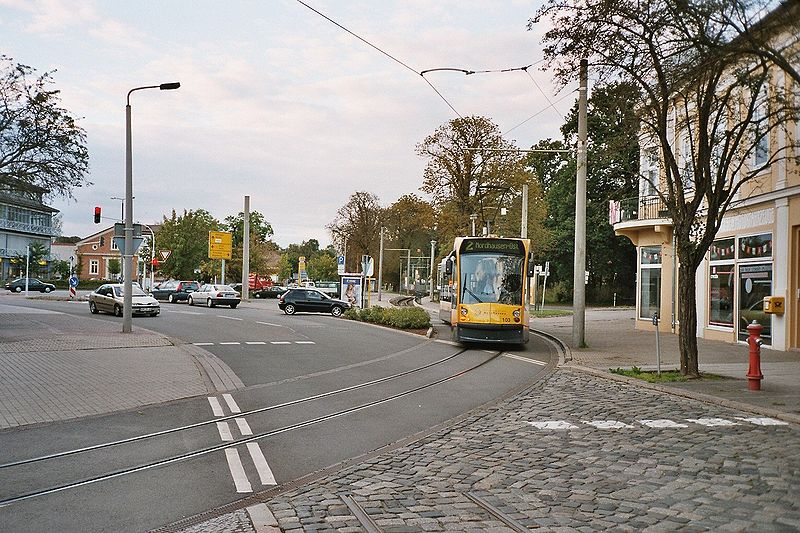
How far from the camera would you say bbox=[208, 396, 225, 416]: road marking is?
36.6 feet

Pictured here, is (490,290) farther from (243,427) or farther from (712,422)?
(243,427)

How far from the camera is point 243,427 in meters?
10.0

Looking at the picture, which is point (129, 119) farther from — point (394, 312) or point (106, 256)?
point (106, 256)

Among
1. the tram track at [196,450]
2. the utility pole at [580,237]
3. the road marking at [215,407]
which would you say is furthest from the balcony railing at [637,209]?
the road marking at [215,407]

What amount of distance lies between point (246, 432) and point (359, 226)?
72.6 meters

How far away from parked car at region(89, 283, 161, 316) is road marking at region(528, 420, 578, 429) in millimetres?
29239

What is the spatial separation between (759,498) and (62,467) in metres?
6.52

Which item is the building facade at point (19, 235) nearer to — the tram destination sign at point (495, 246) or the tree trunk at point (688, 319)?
the tram destination sign at point (495, 246)

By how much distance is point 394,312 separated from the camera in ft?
107

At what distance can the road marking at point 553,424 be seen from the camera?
10131 millimetres

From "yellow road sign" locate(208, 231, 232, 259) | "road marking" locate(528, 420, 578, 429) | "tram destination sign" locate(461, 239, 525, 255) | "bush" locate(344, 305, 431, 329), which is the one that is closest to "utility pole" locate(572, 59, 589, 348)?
"tram destination sign" locate(461, 239, 525, 255)

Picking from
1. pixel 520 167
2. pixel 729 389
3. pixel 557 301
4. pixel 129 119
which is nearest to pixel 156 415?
pixel 729 389

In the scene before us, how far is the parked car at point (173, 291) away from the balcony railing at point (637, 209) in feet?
112

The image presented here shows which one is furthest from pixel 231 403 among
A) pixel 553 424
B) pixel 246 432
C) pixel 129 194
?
pixel 129 194
